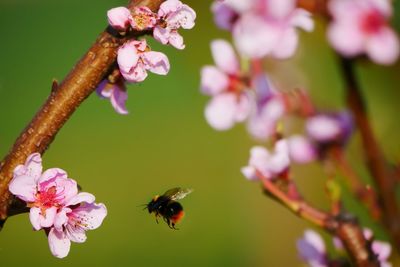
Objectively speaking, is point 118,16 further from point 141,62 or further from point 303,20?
point 303,20

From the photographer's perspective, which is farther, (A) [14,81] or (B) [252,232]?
(A) [14,81]

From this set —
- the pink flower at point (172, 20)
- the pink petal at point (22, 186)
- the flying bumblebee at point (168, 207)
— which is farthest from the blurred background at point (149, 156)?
the pink petal at point (22, 186)

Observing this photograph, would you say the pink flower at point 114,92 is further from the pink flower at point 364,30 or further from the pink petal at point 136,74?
the pink flower at point 364,30

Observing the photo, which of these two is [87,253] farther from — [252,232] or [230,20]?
[230,20]

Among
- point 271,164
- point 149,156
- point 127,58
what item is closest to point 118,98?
point 127,58

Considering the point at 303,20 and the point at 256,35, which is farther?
the point at 303,20

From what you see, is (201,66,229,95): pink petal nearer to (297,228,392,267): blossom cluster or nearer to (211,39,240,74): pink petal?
(211,39,240,74): pink petal

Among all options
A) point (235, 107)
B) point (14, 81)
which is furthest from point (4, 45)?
point (235, 107)
